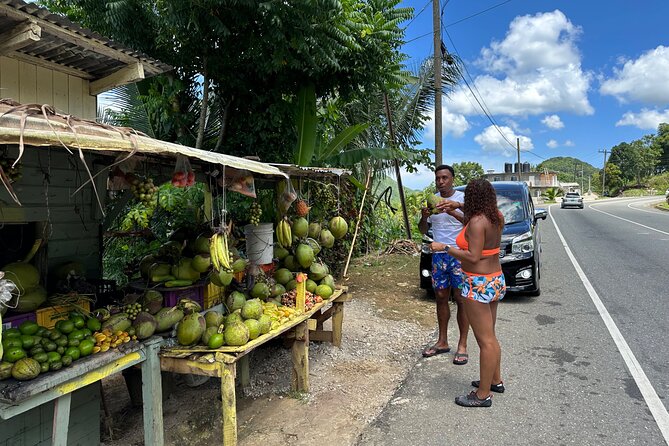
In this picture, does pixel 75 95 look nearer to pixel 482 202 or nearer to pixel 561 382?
pixel 482 202

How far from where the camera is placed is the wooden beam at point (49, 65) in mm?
4288

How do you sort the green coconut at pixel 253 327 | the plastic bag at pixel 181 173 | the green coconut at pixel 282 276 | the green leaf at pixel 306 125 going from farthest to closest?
the green leaf at pixel 306 125 → the green coconut at pixel 282 276 → the green coconut at pixel 253 327 → the plastic bag at pixel 181 173

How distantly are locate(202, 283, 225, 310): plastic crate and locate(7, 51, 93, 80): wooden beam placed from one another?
3031mm

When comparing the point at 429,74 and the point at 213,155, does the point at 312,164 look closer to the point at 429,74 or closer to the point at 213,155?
the point at 213,155

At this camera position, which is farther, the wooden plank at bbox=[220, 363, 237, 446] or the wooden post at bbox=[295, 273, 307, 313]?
the wooden post at bbox=[295, 273, 307, 313]

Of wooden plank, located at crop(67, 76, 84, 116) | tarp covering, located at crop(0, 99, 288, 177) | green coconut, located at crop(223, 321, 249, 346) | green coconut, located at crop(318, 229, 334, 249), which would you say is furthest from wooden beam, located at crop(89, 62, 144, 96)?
green coconut, located at crop(223, 321, 249, 346)

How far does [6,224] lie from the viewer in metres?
3.36

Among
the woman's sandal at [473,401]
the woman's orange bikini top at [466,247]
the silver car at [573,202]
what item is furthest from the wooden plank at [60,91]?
the silver car at [573,202]

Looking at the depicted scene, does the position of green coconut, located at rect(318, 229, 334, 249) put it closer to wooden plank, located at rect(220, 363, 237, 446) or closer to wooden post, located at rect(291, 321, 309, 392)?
wooden post, located at rect(291, 321, 309, 392)

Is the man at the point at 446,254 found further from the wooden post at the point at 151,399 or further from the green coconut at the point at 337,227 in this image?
the wooden post at the point at 151,399

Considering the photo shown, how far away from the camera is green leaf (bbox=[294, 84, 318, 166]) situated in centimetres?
766

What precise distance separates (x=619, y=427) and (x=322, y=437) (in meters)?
2.34

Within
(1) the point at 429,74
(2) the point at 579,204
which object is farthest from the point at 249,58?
(2) the point at 579,204

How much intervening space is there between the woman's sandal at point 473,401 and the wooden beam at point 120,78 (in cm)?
484
